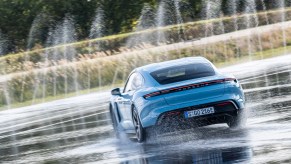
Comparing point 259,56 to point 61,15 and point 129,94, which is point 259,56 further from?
point 61,15

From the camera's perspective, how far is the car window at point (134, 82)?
52.1ft

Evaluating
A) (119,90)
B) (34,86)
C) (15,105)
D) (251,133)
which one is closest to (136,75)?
(119,90)

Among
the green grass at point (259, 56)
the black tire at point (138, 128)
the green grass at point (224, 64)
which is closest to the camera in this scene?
the black tire at point (138, 128)

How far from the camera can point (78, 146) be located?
16672 mm

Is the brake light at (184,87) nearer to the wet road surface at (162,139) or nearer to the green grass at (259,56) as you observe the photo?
the wet road surface at (162,139)

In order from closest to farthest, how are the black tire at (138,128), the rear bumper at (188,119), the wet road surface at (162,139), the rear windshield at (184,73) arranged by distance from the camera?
1. the wet road surface at (162,139)
2. the rear bumper at (188,119)
3. the black tire at (138,128)
4. the rear windshield at (184,73)

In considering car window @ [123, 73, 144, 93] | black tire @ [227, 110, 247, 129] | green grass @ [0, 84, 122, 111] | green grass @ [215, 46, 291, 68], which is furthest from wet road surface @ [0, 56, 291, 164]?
green grass @ [215, 46, 291, 68]

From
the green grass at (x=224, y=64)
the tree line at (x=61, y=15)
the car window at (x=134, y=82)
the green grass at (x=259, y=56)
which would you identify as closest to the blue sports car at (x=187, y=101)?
the car window at (x=134, y=82)

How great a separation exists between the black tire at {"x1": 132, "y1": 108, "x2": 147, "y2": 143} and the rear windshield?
0.71m

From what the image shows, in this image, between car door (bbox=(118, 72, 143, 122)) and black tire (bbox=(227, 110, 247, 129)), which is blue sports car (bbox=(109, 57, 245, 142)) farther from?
car door (bbox=(118, 72, 143, 122))

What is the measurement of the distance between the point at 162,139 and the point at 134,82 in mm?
1348

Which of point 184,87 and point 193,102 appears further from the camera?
point 184,87

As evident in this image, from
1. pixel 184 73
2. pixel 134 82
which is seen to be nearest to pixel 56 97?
pixel 134 82

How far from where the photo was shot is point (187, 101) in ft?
47.9
